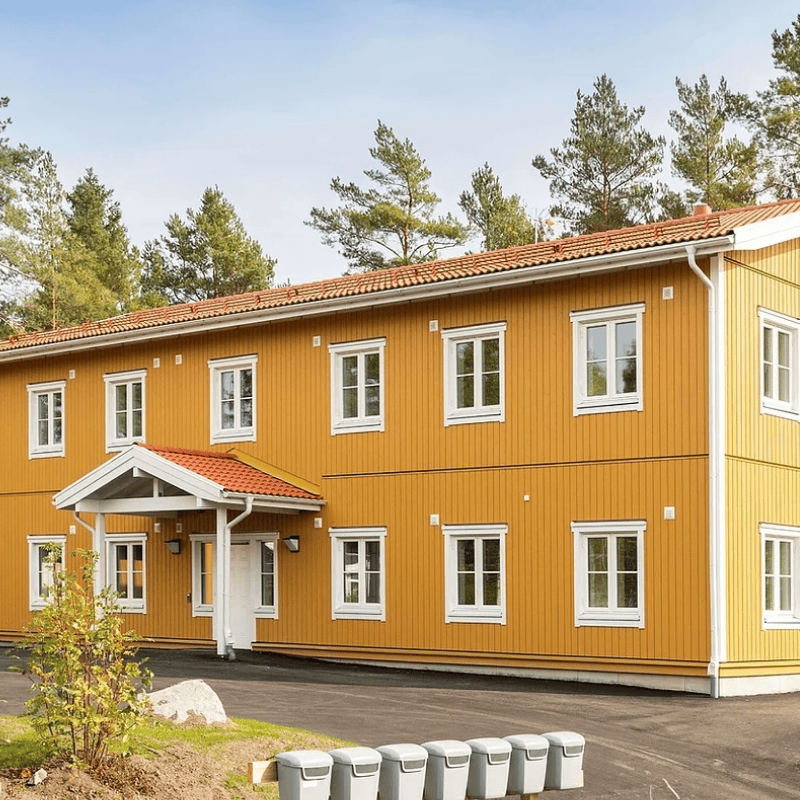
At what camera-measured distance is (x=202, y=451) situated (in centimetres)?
2489

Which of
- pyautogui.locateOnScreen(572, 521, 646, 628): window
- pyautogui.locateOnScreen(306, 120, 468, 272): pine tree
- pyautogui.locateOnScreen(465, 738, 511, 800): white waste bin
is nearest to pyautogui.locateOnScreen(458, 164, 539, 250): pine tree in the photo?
pyautogui.locateOnScreen(306, 120, 468, 272): pine tree

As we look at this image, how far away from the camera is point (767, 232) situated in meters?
20.3

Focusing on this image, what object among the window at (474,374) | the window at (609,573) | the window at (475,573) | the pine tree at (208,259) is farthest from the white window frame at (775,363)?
the pine tree at (208,259)

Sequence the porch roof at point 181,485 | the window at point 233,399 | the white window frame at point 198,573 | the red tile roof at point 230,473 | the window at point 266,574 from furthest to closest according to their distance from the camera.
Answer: the white window frame at point 198,573
the window at point 233,399
the window at point 266,574
the red tile roof at point 230,473
the porch roof at point 181,485

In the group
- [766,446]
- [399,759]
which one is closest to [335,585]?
[766,446]

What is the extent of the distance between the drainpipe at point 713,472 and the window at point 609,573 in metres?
1.16

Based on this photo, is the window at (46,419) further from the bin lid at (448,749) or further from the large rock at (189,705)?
the bin lid at (448,749)

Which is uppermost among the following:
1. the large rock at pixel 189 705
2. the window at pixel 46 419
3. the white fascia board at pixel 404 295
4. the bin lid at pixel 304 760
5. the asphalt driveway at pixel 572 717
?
the white fascia board at pixel 404 295

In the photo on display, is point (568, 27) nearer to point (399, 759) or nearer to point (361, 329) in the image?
point (361, 329)

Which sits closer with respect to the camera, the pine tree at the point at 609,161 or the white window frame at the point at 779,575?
the white window frame at the point at 779,575

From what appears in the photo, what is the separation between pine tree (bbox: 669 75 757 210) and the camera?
42.6 meters

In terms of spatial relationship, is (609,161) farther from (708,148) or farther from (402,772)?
(402,772)

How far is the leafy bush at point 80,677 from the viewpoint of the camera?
10.4 meters

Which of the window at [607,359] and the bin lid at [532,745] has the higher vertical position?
the window at [607,359]
